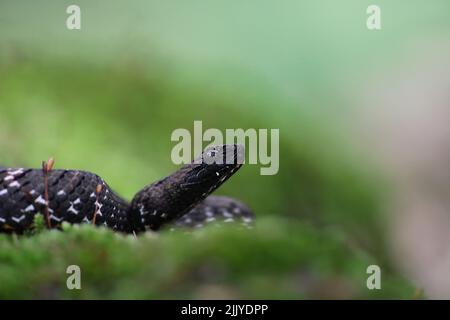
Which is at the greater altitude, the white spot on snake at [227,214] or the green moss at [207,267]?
the green moss at [207,267]

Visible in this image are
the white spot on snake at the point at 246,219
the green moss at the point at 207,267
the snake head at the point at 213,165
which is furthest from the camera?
the white spot on snake at the point at 246,219

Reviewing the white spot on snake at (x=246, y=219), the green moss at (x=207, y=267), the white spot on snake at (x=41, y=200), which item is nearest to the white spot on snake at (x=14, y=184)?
the white spot on snake at (x=41, y=200)

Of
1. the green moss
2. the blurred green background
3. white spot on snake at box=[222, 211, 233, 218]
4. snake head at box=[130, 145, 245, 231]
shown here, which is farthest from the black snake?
the blurred green background

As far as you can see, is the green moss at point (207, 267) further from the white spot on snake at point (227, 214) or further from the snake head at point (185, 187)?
the white spot on snake at point (227, 214)

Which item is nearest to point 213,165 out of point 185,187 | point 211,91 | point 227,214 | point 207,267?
point 185,187

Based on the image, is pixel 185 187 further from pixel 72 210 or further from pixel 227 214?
pixel 227 214

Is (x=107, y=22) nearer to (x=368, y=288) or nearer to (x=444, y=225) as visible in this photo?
(x=444, y=225)

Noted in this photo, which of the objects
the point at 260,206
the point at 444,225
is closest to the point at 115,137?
the point at 260,206

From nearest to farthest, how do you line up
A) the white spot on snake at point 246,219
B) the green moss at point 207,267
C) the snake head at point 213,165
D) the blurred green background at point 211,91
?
the green moss at point 207,267, the snake head at point 213,165, the white spot on snake at point 246,219, the blurred green background at point 211,91
